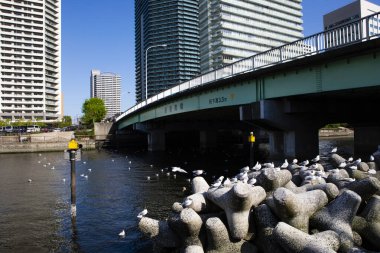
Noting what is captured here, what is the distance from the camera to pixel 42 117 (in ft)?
544

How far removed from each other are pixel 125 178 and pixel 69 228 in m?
15.0

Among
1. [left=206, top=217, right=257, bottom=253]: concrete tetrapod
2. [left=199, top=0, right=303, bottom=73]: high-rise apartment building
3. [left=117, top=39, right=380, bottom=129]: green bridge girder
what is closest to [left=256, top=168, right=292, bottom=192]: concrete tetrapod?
[left=206, top=217, right=257, bottom=253]: concrete tetrapod

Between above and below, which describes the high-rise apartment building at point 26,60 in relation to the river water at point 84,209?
above

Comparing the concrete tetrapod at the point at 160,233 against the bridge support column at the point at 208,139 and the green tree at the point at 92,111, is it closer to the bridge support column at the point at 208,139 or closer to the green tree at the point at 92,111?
the bridge support column at the point at 208,139

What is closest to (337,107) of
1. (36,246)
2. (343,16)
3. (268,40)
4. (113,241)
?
(113,241)

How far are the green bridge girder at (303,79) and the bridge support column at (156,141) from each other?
29972 millimetres

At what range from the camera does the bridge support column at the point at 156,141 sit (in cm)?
6406

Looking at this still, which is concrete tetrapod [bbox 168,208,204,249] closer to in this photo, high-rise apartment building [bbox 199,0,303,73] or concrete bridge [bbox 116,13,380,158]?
concrete bridge [bbox 116,13,380,158]

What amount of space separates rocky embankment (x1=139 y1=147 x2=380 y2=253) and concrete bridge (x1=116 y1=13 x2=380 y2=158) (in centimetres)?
977

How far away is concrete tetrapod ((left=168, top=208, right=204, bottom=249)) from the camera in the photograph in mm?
9117

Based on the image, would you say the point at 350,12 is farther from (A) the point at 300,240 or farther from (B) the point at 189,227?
(A) the point at 300,240

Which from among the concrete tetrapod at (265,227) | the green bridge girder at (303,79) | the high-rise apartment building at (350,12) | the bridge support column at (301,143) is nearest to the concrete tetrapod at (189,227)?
the concrete tetrapod at (265,227)

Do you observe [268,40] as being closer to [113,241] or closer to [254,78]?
[254,78]

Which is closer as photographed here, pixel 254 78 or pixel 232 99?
pixel 254 78
